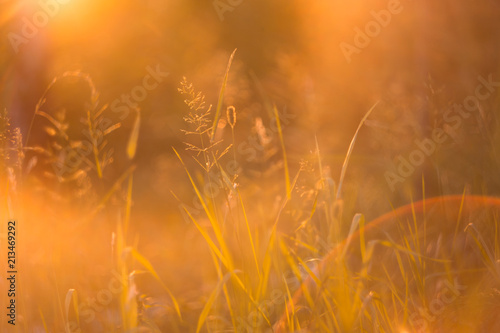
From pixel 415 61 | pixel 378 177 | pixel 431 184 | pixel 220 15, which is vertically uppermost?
pixel 220 15

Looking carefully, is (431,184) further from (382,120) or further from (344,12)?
(344,12)

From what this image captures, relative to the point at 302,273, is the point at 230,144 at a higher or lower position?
higher

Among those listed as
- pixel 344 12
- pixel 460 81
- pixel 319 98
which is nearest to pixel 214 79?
pixel 319 98

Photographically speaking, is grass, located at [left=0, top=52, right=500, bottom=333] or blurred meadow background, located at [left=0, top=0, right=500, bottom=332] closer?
grass, located at [left=0, top=52, right=500, bottom=333]

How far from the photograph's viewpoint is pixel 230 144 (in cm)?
170

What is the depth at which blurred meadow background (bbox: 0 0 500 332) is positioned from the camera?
1.48 metres

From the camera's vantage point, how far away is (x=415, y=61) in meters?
2.52

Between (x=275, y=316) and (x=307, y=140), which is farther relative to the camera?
(x=307, y=140)

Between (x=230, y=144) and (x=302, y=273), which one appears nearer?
(x=302, y=273)

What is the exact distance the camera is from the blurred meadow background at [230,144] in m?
1.48

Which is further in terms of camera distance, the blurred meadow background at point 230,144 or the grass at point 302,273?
the blurred meadow background at point 230,144

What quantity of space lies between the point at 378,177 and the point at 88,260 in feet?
4.61

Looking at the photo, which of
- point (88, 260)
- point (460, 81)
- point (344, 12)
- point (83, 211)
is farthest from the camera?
point (344, 12)

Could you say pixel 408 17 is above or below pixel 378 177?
above
